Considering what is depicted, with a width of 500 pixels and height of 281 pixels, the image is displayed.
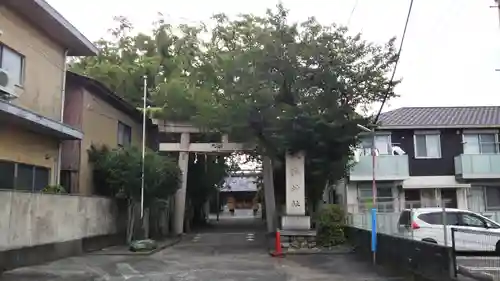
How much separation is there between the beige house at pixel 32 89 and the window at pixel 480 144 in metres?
21.0

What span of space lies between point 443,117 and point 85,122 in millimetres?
20333

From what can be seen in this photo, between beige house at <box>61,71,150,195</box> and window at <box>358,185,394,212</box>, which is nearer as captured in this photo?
beige house at <box>61,71,150,195</box>

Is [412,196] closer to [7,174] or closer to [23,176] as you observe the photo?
[23,176]

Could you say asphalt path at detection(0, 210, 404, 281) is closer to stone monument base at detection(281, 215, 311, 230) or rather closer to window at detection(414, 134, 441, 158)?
stone monument base at detection(281, 215, 311, 230)

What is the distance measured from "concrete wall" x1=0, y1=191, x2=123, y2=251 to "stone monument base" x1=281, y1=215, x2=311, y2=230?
6.84 meters

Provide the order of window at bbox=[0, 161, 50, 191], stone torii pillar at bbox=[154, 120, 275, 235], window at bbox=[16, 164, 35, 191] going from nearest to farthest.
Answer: window at bbox=[0, 161, 50, 191] < window at bbox=[16, 164, 35, 191] < stone torii pillar at bbox=[154, 120, 275, 235]

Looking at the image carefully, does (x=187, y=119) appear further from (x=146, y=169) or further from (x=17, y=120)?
(x=17, y=120)

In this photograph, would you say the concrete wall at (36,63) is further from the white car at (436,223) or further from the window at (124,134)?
the white car at (436,223)

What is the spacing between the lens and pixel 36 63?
16.2 m

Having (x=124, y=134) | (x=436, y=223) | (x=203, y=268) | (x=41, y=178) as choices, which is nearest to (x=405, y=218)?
(x=436, y=223)

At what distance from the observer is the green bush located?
1942 centimetres

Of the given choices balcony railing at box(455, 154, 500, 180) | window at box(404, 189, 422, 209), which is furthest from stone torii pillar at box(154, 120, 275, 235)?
balcony railing at box(455, 154, 500, 180)

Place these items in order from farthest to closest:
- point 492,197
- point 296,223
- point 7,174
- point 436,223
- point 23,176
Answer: point 492,197 < point 296,223 < point 436,223 < point 23,176 < point 7,174

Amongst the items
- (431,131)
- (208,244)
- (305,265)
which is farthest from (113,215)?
(431,131)
